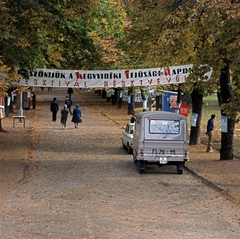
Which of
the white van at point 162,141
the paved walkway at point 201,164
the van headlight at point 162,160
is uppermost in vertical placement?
the white van at point 162,141

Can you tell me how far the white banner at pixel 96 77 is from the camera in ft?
89.2

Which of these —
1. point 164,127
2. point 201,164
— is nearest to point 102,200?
point 164,127

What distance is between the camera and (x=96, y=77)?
1079 inches

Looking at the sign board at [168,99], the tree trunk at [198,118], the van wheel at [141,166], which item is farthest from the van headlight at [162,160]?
the sign board at [168,99]

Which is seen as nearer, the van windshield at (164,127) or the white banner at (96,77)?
the van windshield at (164,127)

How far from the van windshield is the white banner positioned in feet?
19.2

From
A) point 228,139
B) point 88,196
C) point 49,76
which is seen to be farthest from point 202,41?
point 88,196

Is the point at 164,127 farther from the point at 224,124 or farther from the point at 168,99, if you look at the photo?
the point at 168,99

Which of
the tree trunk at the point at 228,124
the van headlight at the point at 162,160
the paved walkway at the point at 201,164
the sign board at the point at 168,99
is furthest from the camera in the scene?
the sign board at the point at 168,99

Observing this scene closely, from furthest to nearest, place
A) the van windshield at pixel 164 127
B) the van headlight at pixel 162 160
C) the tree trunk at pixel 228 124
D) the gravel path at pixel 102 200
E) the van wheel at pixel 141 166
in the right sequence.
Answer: the tree trunk at pixel 228 124
the van windshield at pixel 164 127
the van wheel at pixel 141 166
the van headlight at pixel 162 160
the gravel path at pixel 102 200

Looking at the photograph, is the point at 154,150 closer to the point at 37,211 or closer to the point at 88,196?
the point at 88,196

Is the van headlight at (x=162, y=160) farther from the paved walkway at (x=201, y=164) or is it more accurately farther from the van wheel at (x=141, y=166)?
the paved walkway at (x=201, y=164)

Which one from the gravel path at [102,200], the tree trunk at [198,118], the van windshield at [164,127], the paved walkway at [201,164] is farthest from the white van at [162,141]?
the tree trunk at [198,118]

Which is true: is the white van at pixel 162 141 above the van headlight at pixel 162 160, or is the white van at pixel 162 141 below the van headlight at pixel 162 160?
above
